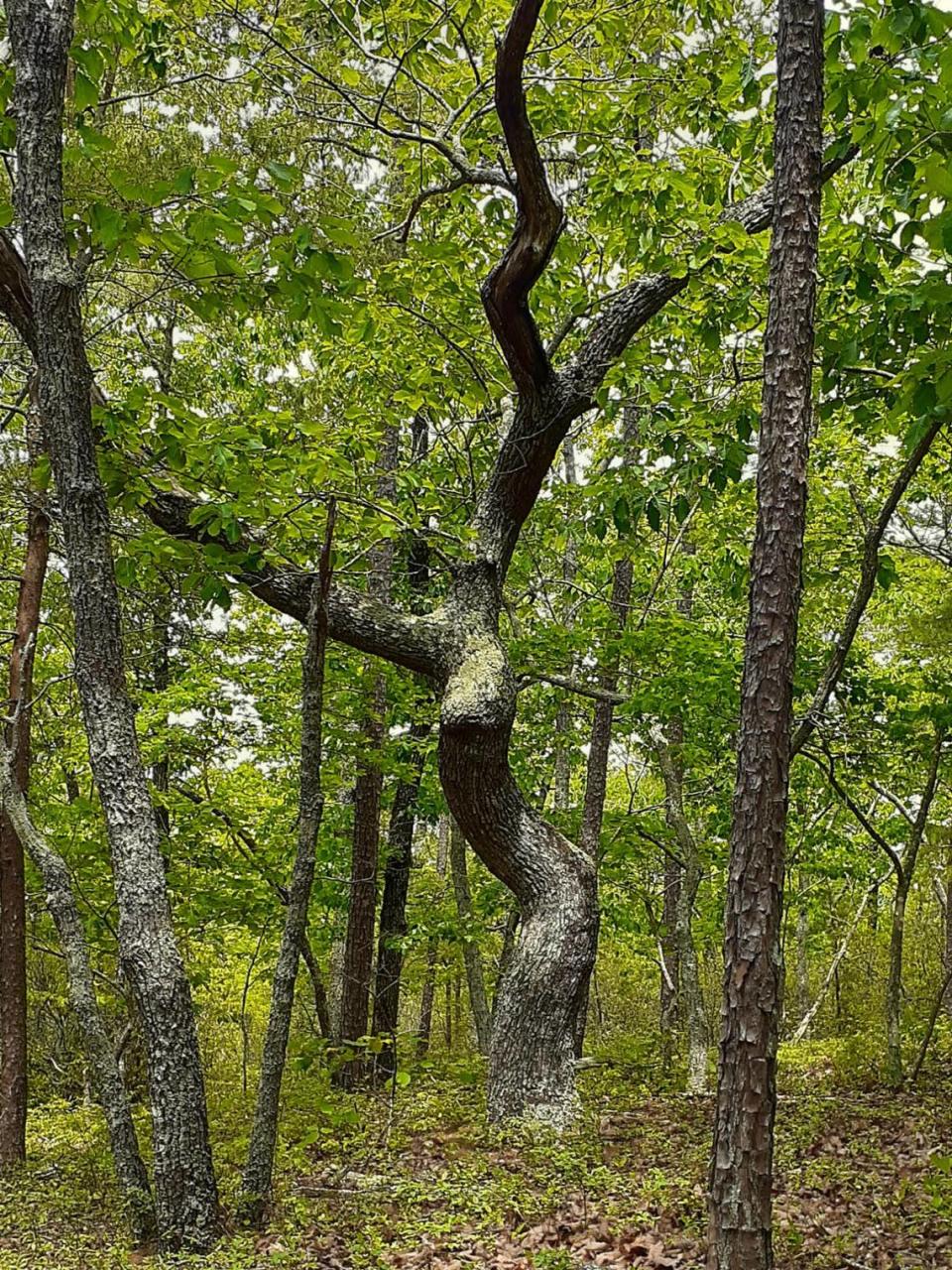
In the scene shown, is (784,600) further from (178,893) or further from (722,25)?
(178,893)

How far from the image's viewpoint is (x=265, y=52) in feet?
18.4

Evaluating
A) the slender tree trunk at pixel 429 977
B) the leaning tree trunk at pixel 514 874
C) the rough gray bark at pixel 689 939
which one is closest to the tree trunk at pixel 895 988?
the rough gray bark at pixel 689 939

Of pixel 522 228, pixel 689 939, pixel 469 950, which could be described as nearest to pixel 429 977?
pixel 469 950

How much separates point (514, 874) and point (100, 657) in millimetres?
3107

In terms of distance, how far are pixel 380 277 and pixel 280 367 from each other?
3.56 metres

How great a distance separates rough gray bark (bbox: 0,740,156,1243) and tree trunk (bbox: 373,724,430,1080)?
462 centimetres

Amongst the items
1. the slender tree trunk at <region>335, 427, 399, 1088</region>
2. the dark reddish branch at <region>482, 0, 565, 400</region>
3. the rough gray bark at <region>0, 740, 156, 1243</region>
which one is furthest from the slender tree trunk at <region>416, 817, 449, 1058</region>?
the dark reddish branch at <region>482, 0, 565, 400</region>

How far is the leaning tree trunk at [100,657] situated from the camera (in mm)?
4094

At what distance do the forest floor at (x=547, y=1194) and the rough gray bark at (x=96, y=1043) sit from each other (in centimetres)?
22

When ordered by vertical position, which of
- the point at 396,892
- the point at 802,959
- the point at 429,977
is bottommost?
the point at 429,977

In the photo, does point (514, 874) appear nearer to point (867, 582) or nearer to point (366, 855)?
point (867, 582)

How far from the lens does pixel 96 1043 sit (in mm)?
4516

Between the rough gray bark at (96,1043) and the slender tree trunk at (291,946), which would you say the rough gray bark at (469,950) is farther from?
the rough gray bark at (96,1043)

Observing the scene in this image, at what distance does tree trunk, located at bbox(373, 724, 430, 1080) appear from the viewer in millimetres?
9414
